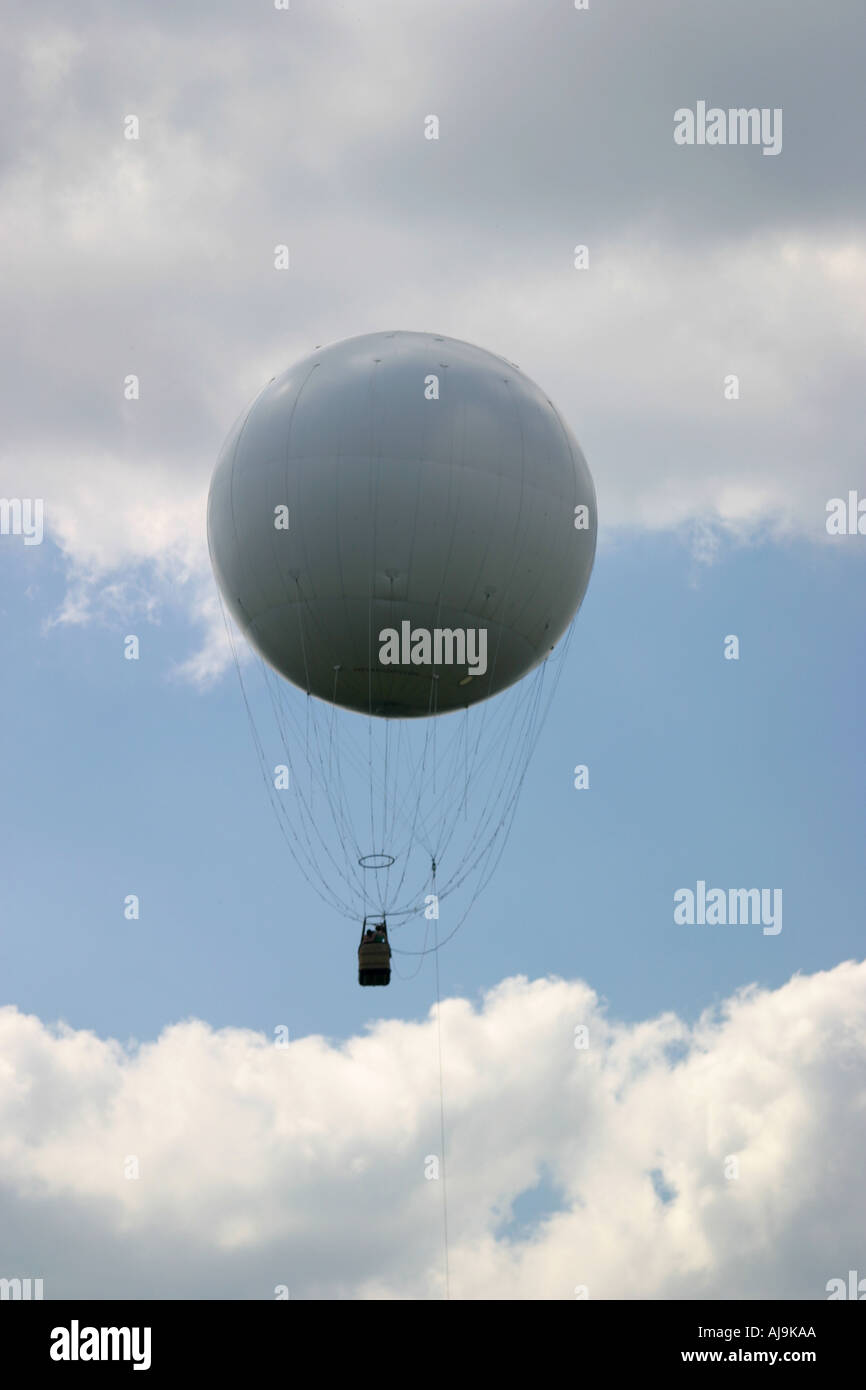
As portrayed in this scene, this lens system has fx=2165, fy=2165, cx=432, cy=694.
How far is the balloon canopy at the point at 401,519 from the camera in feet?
144

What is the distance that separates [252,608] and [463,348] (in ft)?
23.7

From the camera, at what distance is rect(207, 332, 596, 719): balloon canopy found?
4391cm

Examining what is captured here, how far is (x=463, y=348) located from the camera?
1841 inches

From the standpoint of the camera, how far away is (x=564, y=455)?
152 feet

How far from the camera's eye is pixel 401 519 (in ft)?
144

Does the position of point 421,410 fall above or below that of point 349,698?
above
